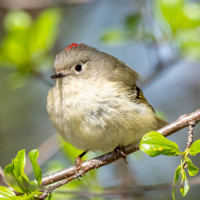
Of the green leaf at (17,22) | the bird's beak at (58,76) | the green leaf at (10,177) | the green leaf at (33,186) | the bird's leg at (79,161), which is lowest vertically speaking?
the bird's leg at (79,161)

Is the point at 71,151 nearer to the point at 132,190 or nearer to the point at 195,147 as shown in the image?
the point at 132,190

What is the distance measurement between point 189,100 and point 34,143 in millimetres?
2190

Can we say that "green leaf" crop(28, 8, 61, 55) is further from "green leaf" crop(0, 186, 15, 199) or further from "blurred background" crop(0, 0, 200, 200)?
"green leaf" crop(0, 186, 15, 199)

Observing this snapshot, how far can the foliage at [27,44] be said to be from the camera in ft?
11.5

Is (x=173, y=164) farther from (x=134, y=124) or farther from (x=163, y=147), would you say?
(x=163, y=147)

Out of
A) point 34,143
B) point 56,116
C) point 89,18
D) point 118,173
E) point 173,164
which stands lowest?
point 173,164

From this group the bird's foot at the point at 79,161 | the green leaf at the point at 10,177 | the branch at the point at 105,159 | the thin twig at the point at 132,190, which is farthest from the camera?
the bird's foot at the point at 79,161

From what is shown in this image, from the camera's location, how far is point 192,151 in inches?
80.9

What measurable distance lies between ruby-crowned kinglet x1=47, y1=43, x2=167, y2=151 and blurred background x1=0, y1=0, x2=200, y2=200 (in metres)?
0.37

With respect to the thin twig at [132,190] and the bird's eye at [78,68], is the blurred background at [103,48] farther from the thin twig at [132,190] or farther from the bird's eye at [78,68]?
the bird's eye at [78,68]

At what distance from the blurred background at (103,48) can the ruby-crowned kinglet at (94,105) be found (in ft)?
1.22

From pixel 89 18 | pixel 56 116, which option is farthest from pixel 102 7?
pixel 56 116

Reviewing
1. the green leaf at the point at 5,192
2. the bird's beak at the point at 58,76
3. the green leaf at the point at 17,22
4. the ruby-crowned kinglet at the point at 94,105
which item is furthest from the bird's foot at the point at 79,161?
the green leaf at the point at 17,22

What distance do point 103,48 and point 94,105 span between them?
3637 mm
